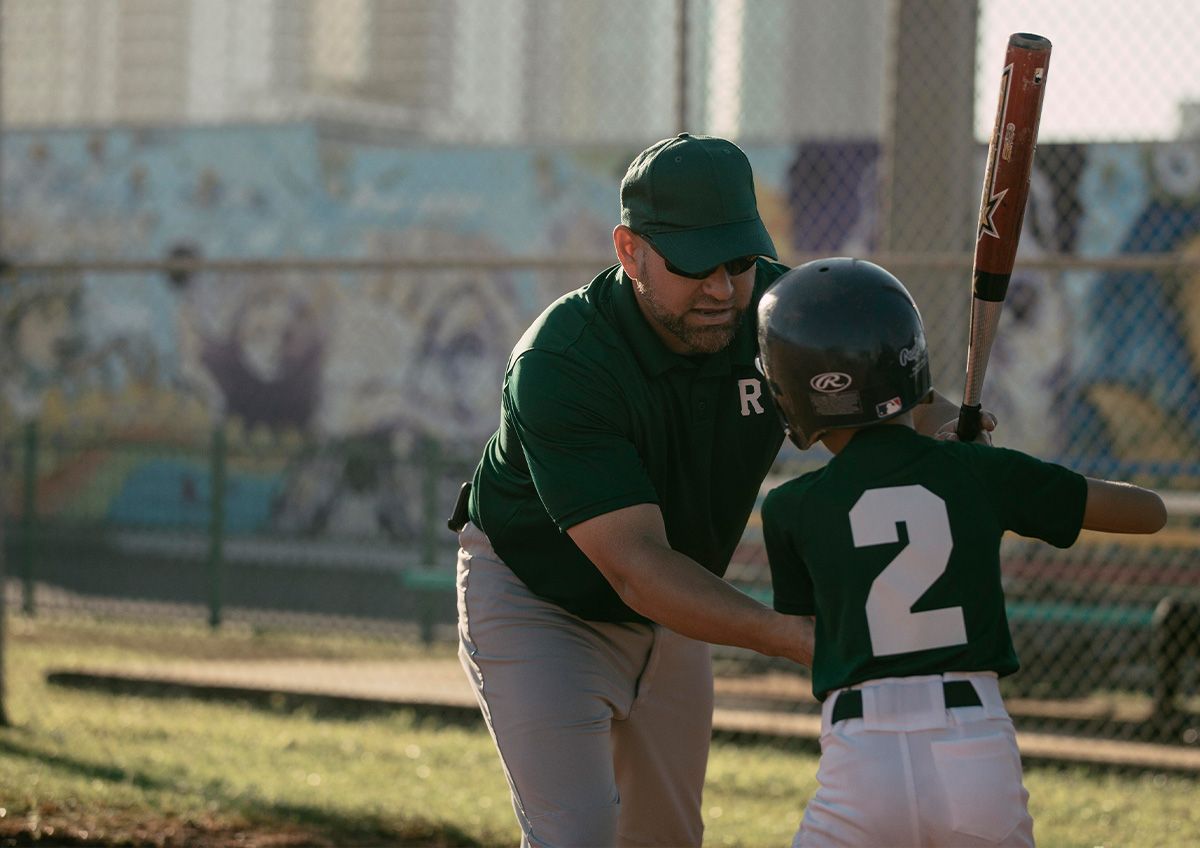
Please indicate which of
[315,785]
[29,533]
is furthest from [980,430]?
[29,533]

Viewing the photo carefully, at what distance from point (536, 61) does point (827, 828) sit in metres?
30.4

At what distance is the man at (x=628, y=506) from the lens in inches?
139

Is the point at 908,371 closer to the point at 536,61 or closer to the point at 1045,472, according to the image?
the point at 1045,472

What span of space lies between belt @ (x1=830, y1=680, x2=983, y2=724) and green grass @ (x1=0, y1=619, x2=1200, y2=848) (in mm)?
3259

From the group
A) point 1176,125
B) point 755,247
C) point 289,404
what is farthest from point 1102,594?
point 289,404

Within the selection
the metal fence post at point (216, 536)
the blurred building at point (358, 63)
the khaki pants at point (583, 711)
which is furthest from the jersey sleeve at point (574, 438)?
the blurred building at point (358, 63)

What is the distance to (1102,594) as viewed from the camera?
31.4 feet

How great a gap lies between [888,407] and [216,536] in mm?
9940

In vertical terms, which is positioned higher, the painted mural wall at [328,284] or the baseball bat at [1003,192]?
the baseball bat at [1003,192]

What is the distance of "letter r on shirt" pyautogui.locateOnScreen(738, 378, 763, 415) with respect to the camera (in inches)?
153

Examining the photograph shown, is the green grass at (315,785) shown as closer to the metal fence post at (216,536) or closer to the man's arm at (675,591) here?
the metal fence post at (216,536)

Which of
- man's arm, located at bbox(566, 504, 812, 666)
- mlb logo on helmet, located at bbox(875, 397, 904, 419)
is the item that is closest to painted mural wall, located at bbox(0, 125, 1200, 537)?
man's arm, located at bbox(566, 504, 812, 666)

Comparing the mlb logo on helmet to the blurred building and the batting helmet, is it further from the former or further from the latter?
the blurred building

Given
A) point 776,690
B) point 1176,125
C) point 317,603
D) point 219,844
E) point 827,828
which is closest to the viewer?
point 827,828
